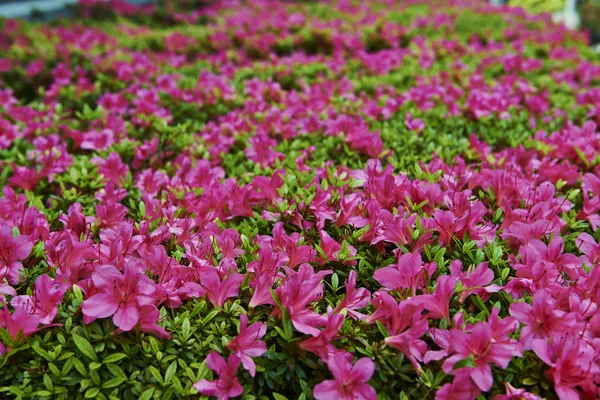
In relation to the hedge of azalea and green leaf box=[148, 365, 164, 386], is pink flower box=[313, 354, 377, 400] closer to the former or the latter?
the hedge of azalea

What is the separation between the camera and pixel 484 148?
258cm

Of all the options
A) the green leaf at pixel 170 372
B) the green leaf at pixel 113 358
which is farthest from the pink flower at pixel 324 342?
the green leaf at pixel 113 358

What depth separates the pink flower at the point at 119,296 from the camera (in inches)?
52.2

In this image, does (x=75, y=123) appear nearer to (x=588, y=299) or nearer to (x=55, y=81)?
(x=55, y=81)

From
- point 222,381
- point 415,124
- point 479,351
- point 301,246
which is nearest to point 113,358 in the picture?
point 222,381

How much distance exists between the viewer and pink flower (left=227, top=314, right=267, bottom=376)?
1.32m

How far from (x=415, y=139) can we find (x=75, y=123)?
212cm

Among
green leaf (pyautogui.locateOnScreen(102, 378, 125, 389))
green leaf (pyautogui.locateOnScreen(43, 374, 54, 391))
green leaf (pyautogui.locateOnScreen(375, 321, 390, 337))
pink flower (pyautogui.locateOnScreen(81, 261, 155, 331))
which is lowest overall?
green leaf (pyautogui.locateOnScreen(102, 378, 125, 389))

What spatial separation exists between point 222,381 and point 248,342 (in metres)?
0.12

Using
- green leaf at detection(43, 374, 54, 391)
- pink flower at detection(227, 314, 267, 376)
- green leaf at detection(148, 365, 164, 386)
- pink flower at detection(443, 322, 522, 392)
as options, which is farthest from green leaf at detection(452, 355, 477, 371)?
green leaf at detection(43, 374, 54, 391)

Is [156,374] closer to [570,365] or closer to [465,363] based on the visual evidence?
[465,363]

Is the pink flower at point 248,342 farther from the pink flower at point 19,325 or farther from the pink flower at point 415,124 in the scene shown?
the pink flower at point 415,124

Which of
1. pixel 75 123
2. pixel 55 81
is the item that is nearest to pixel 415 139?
pixel 75 123

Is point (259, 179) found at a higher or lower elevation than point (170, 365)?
higher
